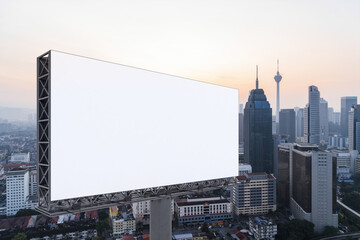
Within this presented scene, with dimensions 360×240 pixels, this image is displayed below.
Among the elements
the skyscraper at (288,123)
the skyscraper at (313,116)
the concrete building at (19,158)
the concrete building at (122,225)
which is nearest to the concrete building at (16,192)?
the concrete building at (122,225)

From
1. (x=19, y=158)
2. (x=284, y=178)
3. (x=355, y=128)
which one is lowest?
(x=19, y=158)

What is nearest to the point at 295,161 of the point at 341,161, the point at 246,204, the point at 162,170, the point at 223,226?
the point at 246,204

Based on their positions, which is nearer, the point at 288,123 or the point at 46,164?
the point at 46,164

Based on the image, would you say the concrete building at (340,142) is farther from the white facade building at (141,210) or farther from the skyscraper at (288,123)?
the white facade building at (141,210)

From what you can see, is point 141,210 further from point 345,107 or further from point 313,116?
point 345,107

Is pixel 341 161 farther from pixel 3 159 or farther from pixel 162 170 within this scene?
pixel 3 159

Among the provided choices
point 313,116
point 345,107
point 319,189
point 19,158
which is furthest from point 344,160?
point 19,158

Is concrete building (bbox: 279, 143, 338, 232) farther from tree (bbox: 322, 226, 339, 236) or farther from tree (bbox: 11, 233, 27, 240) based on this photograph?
tree (bbox: 11, 233, 27, 240)
